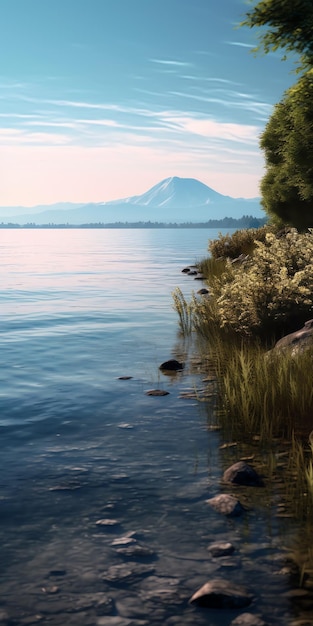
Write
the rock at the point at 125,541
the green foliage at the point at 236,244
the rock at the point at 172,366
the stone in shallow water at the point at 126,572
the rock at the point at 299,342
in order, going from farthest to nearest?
the green foliage at the point at 236,244
the rock at the point at 172,366
the rock at the point at 299,342
the rock at the point at 125,541
the stone in shallow water at the point at 126,572

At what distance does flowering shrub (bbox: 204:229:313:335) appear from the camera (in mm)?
14453

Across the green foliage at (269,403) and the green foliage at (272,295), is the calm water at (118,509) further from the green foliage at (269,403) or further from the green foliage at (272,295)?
the green foliage at (272,295)

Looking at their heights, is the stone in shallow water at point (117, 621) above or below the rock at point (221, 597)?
below

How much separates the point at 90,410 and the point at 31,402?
1.22 metres

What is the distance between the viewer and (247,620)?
475 cm

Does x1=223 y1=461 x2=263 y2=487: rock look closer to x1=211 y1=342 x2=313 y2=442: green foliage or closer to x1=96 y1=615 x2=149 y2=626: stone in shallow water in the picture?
x1=211 y1=342 x2=313 y2=442: green foliage

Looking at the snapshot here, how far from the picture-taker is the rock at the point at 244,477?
7.33 meters

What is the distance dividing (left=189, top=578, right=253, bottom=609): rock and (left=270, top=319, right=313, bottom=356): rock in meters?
7.03

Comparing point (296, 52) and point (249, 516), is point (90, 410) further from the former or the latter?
point (296, 52)

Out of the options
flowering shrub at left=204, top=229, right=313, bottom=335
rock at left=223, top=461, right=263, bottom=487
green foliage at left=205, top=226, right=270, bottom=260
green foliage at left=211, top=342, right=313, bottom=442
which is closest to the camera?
rock at left=223, top=461, right=263, bottom=487

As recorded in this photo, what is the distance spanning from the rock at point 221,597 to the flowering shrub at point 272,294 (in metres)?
9.57

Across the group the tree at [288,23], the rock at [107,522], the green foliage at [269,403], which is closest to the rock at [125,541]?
the rock at [107,522]

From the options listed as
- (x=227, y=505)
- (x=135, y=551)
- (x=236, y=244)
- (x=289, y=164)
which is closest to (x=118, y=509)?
(x=135, y=551)

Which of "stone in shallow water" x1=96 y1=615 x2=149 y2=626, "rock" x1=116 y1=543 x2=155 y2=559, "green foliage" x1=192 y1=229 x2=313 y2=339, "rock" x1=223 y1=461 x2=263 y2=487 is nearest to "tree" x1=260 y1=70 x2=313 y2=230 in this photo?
"green foliage" x1=192 y1=229 x2=313 y2=339
